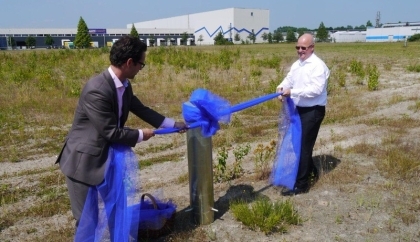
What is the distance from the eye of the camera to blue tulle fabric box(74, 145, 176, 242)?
9.14ft

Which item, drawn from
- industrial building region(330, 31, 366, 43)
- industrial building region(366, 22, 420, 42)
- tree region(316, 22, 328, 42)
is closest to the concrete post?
tree region(316, 22, 328, 42)

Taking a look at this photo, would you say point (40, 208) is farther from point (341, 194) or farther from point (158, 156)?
point (341, 194)

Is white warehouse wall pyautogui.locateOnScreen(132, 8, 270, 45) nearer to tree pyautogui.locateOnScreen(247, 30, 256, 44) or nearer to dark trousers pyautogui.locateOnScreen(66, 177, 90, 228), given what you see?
tree pyautogui.locateOnScreen(247, 30, 256, 44)

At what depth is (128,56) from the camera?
8.41ft

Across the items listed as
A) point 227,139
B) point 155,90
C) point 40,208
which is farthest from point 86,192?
point 155,90

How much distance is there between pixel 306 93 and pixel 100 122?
2.23 metres

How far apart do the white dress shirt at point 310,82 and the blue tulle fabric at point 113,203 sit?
1961mm

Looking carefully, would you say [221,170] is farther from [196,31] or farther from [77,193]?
[196,31]

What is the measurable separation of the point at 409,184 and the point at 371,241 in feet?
5.03

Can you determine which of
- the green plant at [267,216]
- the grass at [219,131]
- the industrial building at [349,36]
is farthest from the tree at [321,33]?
the green plant at [267,216]

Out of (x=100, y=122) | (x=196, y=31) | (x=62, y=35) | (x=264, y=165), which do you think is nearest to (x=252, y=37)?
(x=196, y=31)

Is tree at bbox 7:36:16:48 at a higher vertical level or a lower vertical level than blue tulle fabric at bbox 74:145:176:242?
higher

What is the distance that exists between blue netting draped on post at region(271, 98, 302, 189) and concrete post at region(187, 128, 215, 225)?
1.04m

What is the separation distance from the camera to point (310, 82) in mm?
3977
